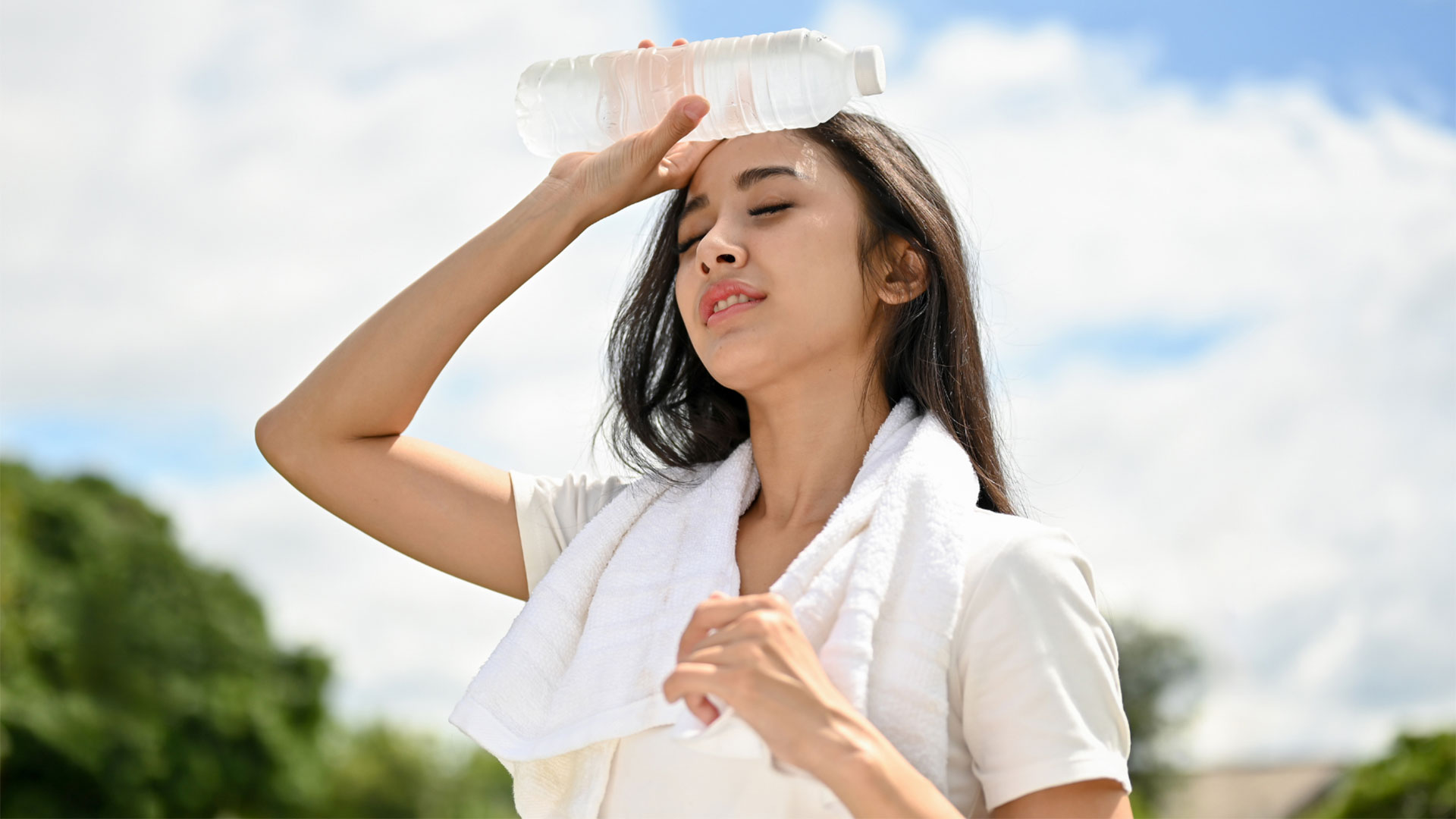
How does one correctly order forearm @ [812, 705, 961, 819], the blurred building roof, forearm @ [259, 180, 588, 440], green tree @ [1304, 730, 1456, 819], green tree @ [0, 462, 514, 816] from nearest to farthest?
forearm @ [812, 705, 961, 819]
forearm @ [259, 180, 588, 440]
green tree @ [1304, 730, 1456, 819]
green tree @ [0, 462, 514, 816]
the blurred building roof

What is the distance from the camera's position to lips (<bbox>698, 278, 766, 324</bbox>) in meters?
2.75

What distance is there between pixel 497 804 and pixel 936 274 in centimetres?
5983

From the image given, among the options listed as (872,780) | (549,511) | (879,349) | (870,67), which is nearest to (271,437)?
(549,511)

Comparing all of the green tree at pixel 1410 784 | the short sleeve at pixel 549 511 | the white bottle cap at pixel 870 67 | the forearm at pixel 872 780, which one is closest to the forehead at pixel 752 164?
the white bottle cap at pixel 870 67

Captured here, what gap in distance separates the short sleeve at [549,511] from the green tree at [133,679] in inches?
1225

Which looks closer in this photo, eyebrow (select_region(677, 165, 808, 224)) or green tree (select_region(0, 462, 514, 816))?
eyebrow (select_region(677, 165, 808, 224))

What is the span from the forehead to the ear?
0.21 m

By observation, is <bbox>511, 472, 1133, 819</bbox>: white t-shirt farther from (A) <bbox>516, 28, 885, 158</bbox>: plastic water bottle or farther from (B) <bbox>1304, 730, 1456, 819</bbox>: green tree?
(B) <bbox>1304, 730, 1456, 819</bbox>: green tree

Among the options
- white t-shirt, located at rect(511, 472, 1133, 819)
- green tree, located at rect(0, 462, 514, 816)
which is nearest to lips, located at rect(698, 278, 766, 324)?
white t-shirt, located at rect(511, 472, 1133, 819)

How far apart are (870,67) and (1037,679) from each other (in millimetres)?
1317

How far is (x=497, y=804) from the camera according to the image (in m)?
59.5

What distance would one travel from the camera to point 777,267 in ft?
9.04

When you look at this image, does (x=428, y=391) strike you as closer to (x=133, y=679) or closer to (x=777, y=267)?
(x=777, y=267)

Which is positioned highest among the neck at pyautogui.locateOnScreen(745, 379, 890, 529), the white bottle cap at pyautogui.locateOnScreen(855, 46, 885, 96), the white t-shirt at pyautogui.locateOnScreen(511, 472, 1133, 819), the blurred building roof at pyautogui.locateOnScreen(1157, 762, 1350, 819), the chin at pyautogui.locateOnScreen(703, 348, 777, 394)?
the white bottle cap at pyautogui.locateOnScreen(855, 46, 885, 96)
